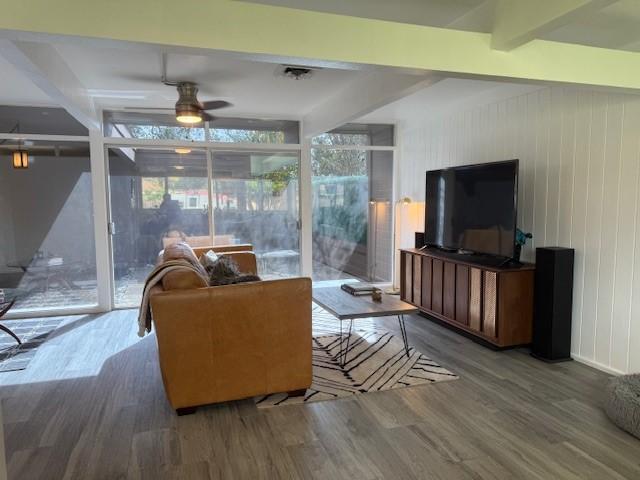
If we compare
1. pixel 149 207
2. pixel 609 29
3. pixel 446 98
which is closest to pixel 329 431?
pixel 609 29

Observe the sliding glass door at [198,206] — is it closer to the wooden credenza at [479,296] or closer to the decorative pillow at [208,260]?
the decorative pillow at [208,260]

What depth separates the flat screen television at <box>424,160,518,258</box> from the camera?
13.2ft

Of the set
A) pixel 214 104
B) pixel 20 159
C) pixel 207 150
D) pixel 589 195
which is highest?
pixel 214 104

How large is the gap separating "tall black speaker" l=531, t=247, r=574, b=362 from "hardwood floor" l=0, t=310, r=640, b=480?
160 millimetres

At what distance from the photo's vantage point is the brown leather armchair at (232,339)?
107 inches

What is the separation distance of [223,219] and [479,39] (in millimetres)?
4236

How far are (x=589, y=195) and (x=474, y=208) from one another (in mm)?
1087

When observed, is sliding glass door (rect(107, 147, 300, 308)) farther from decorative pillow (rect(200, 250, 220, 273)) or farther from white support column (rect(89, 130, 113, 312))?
decorative pillow (rect(200, 250, 220, 273))

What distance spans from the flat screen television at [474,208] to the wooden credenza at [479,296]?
23cm

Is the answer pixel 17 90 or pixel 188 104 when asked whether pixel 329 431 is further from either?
pixel 17 90

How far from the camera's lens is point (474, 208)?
448 centimetres

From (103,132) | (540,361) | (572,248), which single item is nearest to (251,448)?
(540,361)

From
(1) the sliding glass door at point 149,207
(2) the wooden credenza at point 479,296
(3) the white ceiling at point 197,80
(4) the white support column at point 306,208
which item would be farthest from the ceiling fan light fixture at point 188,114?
(2) the wooden credenza at point 479,296

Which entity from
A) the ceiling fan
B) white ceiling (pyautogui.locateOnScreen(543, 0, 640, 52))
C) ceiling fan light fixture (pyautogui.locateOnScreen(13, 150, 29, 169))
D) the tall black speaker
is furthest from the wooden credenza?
ceiling fan light fixture (pyautogui.locateOnScreen(13, 150, 29, 169))
